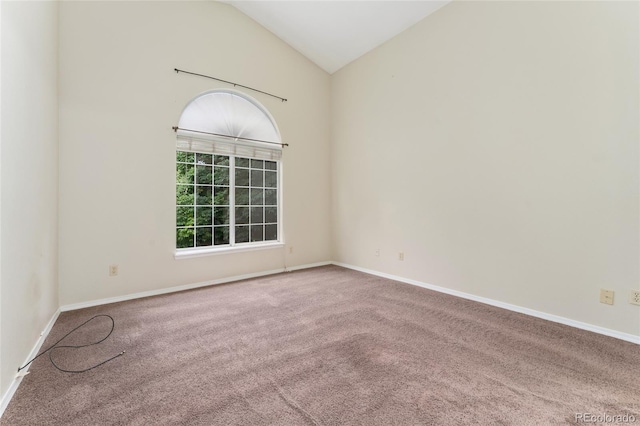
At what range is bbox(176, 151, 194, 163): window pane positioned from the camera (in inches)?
139

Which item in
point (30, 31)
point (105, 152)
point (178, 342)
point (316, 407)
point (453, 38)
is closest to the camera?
point (316, 407)

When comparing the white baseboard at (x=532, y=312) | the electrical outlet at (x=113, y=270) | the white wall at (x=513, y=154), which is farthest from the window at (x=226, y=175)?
the white baseboard at (x=532, y=312)

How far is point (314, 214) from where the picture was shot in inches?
186

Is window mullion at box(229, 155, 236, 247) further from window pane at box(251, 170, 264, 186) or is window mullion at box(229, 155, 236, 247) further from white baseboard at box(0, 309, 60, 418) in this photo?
white baseboard at box(0, 309, 60, 418)

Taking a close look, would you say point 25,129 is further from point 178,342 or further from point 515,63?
point 515,63

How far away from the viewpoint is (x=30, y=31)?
191cm

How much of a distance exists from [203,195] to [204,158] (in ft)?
1.65

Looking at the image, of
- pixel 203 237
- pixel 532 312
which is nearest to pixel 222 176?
pixel 203 237

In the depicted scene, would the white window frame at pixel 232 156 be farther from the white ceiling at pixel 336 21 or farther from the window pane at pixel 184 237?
the white ceiling at pixel 336 21

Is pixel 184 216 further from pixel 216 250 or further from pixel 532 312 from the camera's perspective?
pixel 532 312

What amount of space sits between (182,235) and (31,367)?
1913 millimetres

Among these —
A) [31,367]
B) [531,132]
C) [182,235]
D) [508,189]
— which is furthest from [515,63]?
[31,367]

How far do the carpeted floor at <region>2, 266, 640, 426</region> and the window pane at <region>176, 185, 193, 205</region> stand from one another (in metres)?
1.33

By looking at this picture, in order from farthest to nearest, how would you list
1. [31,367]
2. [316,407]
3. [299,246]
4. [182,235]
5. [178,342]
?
[299,246]
[182,235]
[178,342]
[31,367]
[316,407]
